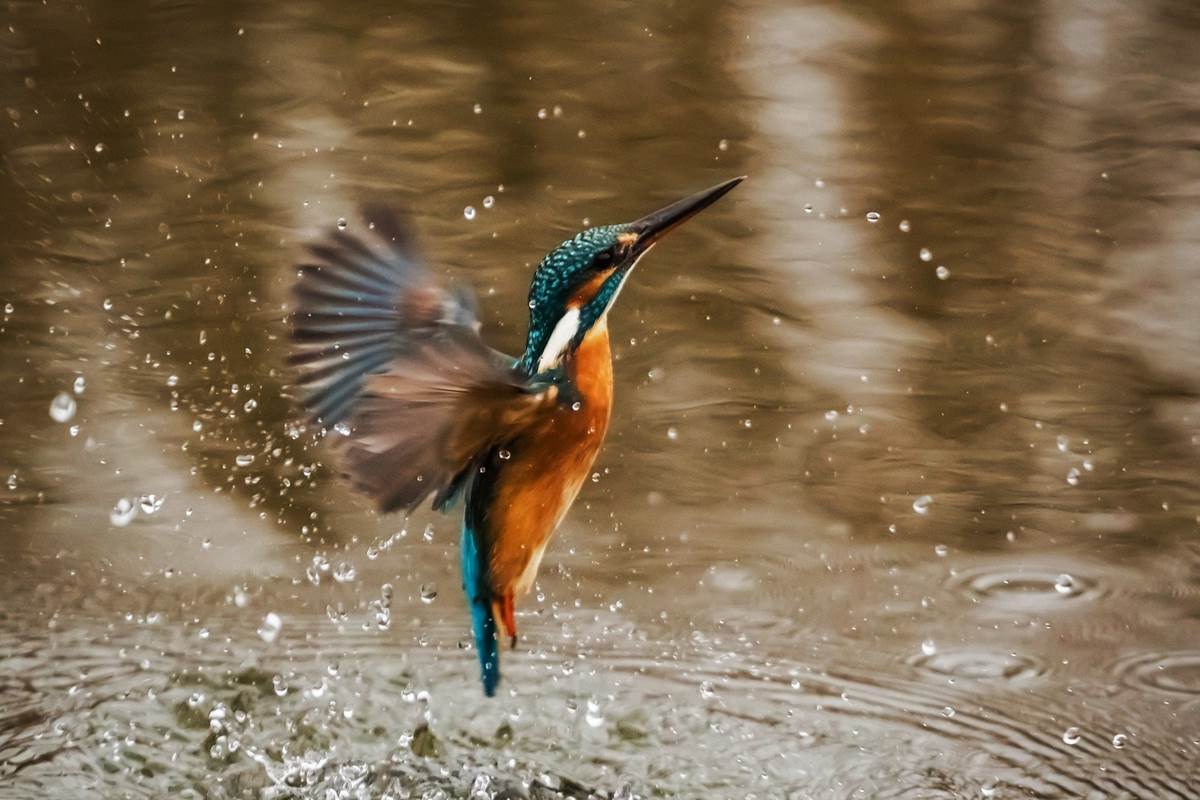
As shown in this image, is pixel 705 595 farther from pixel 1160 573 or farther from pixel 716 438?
pixel 1160 573

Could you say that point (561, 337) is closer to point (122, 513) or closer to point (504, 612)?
point (504, 612)

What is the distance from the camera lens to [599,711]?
8.70 ft

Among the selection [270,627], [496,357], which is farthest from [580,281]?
[270,627]

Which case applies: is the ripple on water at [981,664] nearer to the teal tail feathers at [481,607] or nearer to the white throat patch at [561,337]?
the teal tail feathers at [481,607]

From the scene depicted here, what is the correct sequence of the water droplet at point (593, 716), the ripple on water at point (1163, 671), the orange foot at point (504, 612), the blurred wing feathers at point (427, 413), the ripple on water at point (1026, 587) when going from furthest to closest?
the ripple on water at point (1026, 587)
the ripple on water at point (1163, 671)
the water droplet at point (593, 716)
the orange foot at point (504, 612)
the blurred wing feathers at point (427, 413)

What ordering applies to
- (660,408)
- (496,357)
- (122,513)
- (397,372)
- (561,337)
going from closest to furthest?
(397,372) → (496,357) → (561,337) → (122,513) → (660,408)

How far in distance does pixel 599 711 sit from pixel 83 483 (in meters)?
1.38

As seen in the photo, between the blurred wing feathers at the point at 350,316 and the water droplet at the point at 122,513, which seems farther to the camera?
the water droplet at the point at 122,513

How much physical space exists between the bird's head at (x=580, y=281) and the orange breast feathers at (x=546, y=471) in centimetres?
3

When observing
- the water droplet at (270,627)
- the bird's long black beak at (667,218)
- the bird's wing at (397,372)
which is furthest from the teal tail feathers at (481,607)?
the water droplet at (270,627)

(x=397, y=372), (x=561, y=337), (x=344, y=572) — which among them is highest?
(x=397, y=372)

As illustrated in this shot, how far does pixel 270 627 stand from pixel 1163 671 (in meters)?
1.59

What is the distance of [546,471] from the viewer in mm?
2334

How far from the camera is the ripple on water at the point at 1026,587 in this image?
3.09 meters
